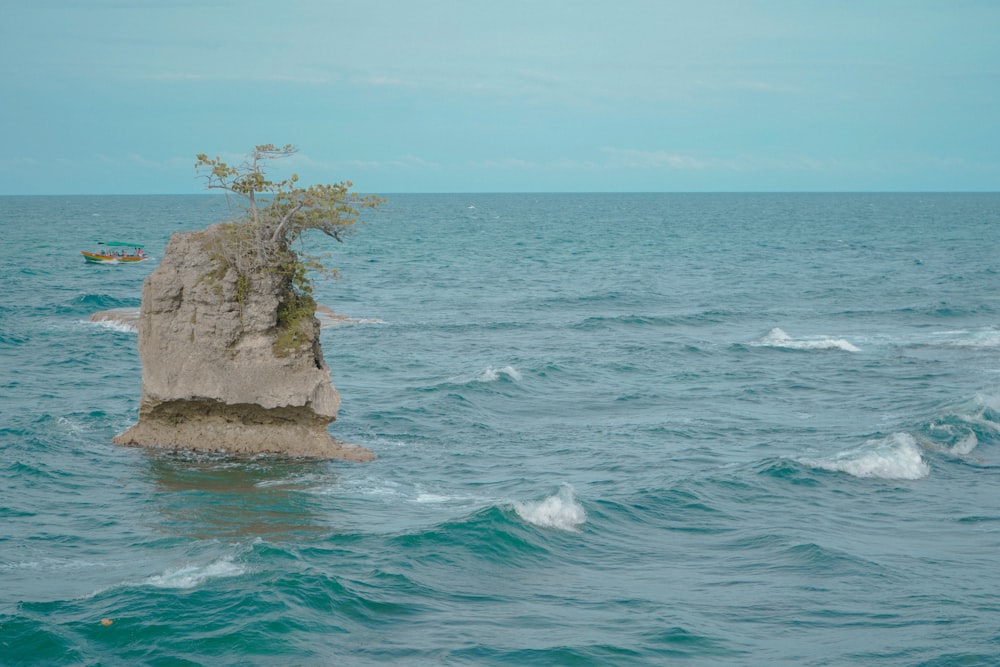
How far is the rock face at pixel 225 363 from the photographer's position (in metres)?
31.8

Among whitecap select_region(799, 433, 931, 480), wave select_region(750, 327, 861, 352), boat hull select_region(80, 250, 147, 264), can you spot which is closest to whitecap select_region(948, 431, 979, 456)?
whitecap select_region(799, 433, 931, 480)

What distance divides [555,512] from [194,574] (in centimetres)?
956

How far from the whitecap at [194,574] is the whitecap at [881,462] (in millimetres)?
18439

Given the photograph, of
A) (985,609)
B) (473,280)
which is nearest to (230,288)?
(985,609)

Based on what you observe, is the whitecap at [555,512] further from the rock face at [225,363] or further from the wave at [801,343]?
the wave at [801,343]

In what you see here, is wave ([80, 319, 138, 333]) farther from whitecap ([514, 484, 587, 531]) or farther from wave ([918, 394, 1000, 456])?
wave ([918, 394, 1000, 456])

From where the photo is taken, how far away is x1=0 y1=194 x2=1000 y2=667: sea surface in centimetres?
2147

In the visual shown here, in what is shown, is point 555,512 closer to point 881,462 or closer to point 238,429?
point 238,429

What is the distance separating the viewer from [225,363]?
105 feet

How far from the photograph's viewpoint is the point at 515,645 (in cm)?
2095

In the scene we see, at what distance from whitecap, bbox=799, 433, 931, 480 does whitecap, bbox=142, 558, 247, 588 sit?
18439 mm

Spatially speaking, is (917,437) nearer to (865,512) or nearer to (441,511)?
(865,512)

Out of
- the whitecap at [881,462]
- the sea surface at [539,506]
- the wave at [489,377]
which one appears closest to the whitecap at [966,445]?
the sea surface at [539,506]

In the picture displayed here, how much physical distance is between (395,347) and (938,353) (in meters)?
26.9
